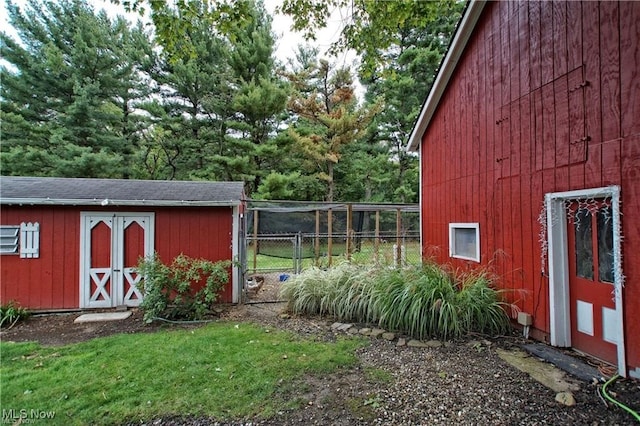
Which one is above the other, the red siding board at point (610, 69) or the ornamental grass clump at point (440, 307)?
the red siding board at point (610, 69)

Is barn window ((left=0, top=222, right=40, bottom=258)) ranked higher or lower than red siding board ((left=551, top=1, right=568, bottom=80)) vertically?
lower

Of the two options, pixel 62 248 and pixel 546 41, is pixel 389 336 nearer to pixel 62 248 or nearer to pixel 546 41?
pixel 546 41

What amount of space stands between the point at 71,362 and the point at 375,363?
346 centimetres

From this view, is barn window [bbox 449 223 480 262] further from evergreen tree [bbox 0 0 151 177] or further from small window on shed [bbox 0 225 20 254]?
evergreen tree [bbox 0 0 151 177]

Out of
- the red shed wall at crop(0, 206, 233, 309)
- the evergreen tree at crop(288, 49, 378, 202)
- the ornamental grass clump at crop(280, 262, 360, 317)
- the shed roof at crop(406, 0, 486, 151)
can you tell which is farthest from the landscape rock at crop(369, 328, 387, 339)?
the evergreen tree at crop(288, 49, 378, 202)

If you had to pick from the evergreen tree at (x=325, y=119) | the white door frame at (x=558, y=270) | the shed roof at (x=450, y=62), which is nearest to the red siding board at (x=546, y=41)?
the shed roof at (x=450, y=62)

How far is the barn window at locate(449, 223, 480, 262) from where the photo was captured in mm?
5306

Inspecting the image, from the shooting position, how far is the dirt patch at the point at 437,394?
2.49 metres

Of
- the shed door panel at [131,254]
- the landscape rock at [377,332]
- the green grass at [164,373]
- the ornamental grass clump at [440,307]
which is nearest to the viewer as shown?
the green grass at [164,373]

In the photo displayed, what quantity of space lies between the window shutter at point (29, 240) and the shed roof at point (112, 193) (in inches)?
18.2

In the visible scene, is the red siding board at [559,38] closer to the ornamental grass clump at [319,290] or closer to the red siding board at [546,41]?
the red siding board at [546,41]

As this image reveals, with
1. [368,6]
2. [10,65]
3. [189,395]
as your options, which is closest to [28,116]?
[10,65]

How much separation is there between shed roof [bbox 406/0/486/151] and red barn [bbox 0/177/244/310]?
4.32 meters

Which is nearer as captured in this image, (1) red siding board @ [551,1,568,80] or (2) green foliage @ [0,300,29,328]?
(1) red siding board @ [551,1,568,80]
